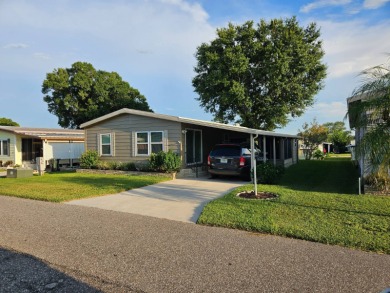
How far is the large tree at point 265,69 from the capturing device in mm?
25953

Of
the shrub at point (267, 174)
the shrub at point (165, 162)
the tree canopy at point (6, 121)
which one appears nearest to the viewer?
the shrub at point (267, 174)

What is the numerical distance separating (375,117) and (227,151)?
784 centimetres

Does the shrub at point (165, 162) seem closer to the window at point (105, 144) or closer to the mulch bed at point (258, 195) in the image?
the window at point (105, 144)

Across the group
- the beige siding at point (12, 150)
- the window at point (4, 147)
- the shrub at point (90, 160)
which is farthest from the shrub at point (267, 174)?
the window at point (4, 147)

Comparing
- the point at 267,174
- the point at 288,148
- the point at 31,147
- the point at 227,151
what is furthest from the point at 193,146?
the point at 31,147

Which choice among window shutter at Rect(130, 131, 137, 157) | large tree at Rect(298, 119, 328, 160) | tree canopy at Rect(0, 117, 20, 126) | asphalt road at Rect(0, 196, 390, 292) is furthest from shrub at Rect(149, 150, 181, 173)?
tree canopy at Rect(0, 117, 20, 126)

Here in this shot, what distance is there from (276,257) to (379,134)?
3.05m

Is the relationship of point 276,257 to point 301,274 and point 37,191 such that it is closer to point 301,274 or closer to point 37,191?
point 301,274

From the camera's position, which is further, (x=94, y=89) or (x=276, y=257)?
(x=94, y=89)

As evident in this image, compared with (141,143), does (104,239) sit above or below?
below

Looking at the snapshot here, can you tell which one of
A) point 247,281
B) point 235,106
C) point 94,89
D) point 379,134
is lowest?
point 247,281

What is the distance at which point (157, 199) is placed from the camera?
935cm

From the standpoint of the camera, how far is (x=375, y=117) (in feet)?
19.4

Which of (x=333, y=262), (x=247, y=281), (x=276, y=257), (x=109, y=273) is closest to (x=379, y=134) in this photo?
(x=333, y=262)
